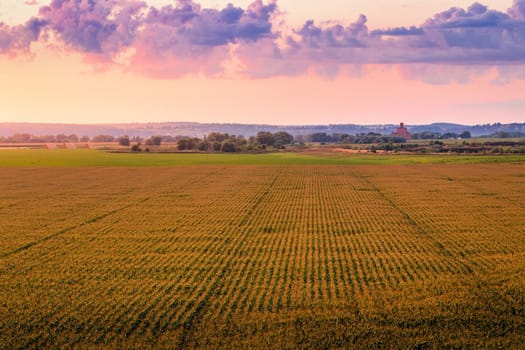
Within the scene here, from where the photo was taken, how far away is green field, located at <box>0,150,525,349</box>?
49.5 feet

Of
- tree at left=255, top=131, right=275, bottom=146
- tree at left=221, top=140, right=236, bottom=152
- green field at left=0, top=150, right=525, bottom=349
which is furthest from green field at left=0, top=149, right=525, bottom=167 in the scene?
tree at left=255, top=131, right=275, bottom=146

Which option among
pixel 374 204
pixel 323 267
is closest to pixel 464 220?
pixel 374 204

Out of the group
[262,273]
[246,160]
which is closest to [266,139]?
[246,160]

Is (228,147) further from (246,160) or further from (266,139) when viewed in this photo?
(266,139)

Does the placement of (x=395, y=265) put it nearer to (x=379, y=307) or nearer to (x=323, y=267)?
(x=323, y=267)

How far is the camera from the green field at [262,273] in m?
15.1

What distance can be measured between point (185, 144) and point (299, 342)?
468 ft

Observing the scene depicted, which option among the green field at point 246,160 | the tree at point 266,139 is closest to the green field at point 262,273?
the green field at point 246,160

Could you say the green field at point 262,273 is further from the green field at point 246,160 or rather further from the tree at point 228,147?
the tree at point 228,147

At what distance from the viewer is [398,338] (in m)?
14.7

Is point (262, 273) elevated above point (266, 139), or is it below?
below

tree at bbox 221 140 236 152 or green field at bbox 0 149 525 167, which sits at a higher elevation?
tree at bbox 221 140 236 152

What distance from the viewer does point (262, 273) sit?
21016 millimetres

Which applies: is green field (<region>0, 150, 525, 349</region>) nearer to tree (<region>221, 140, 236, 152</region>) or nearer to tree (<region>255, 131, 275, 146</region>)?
tree (<region>221, 140, 236, 152</region>)
